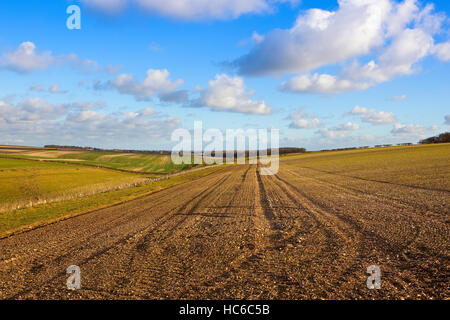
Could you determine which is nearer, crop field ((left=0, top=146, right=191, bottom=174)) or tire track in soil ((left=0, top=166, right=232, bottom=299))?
tire track in soil ((left=0, top=166, right=232, bottom=299))

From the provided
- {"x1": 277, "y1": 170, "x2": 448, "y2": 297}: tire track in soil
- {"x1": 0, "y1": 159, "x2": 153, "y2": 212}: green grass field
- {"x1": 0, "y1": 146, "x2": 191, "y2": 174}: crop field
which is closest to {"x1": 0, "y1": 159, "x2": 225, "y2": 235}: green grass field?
{"x1": 0, "y1": 159, "x2": 153, "y2": 212}: green grass field

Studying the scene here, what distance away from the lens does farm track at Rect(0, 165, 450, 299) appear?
5.95 meters

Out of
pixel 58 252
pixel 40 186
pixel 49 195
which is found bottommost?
pixel 49 195

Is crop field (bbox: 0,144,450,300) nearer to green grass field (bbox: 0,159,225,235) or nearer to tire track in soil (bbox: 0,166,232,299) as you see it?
tire track in soil (bbox: 0,166,232,299)

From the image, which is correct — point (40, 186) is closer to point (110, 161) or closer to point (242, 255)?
point (242, 255)

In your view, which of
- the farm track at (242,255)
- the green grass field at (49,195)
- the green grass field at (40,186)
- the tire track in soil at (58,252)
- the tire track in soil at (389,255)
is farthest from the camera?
the green grass field at (40,186)

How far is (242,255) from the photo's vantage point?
808 cm

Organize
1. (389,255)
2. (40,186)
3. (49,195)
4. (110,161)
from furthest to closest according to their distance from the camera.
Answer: (110,161) < (40,186) < (49,195) < (389,255)

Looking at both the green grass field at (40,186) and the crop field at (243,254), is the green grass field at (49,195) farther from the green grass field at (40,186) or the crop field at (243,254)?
the crop field at (243,254)

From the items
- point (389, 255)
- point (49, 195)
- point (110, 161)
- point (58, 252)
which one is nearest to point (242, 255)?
point (389, 255)

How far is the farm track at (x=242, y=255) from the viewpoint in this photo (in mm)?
5953

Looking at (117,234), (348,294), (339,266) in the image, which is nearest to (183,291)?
(348,294)

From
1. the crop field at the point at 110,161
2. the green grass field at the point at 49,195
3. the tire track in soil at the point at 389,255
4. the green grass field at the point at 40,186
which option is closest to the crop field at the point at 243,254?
the tire track in soil at the point at 389,255

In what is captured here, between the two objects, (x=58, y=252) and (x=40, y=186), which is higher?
(x=58, y=252)
